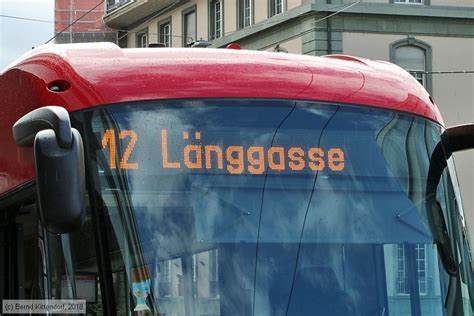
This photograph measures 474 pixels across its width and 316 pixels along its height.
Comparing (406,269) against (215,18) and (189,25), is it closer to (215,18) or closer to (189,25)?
(215,18)

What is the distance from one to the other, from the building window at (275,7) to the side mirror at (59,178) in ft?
96.3

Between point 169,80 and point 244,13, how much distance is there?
3049cm

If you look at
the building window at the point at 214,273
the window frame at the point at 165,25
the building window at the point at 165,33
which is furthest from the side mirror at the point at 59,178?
the building window at the point at 165,33

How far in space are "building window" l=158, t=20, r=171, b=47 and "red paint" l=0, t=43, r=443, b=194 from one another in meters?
34.9

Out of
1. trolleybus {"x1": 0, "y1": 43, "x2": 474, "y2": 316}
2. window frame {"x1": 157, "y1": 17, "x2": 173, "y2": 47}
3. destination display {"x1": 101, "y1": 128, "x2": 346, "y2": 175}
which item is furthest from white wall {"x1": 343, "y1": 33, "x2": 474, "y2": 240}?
destination display {"x1": 101, "y1": 128, "x2": 346, "y2": 175}

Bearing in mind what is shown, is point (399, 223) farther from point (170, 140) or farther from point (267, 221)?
point (170, 140)

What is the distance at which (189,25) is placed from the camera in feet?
130

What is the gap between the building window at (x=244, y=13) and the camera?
3557cm

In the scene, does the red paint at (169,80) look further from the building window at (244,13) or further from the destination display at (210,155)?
the building window at (244,13)

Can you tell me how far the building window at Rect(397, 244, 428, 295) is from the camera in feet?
18.5

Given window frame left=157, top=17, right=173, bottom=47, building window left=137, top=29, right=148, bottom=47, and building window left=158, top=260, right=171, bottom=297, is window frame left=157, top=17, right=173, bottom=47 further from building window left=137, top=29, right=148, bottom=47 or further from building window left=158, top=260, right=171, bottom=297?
building window left=158, top=260, right=171, bottom=297

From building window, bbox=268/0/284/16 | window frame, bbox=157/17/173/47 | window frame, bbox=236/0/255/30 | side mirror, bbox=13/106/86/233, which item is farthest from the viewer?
window frame, bbox=157/17/173/47

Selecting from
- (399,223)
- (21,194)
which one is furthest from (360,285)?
(21,194)

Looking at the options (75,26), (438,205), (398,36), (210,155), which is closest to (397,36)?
(398,36)
